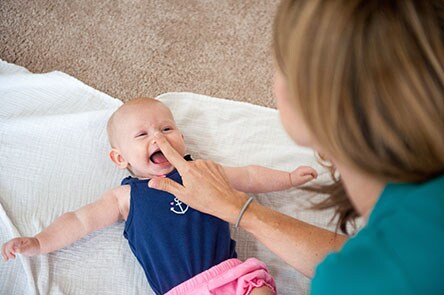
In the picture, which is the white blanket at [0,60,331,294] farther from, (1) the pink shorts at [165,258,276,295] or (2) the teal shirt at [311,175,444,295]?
(2) the teal shirt at [311,175,444,295]

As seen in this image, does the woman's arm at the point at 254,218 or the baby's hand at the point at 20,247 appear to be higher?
the woman's arm at the point at 254,218

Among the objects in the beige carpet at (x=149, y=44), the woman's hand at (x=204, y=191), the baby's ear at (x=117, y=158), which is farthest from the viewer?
the beige carpet at (x=149, y=44)

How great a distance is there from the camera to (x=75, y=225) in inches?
46.4

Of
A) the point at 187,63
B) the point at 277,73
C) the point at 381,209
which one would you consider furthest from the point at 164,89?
the point at 381,209

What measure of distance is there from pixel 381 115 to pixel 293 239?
0.46 meters

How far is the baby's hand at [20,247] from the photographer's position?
3.59 feet

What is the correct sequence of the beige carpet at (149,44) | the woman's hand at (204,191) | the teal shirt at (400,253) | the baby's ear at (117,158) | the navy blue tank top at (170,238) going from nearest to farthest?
the teal shirt at (400,253) → the woman's hand at (204,191) → the navy blue tank top at (170,238) → the baby's ear at (117,158) → the beige carpet at (149,44)

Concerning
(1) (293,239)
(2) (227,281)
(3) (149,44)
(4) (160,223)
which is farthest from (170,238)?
(3) (149,44)

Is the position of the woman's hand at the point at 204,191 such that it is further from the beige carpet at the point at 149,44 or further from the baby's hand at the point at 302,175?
the beige carpet at the point at 149,44

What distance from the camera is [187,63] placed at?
1.66 metres

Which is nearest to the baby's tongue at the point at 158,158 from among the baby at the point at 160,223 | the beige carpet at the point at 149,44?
the baby at the point at 160,223

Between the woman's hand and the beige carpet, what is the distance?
607 mm

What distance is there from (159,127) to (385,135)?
0.71 meters

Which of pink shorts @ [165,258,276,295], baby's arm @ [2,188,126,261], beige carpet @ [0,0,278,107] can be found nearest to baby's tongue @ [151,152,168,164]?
baby's arm @ [2,188,126,261]
